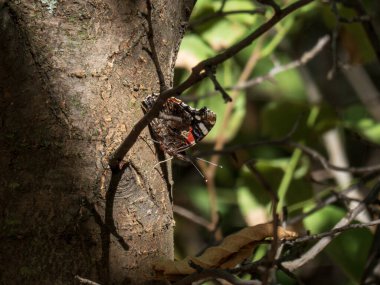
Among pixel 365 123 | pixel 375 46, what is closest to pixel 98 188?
pixel 375 46

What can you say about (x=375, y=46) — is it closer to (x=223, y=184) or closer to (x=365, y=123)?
(x=365, y=123)

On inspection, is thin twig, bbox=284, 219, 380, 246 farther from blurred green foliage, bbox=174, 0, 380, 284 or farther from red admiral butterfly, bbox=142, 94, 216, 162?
blurred green foliage, bbox=174, 0, 380, 284

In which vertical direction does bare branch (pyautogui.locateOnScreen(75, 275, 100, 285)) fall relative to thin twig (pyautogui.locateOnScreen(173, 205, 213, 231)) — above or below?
below

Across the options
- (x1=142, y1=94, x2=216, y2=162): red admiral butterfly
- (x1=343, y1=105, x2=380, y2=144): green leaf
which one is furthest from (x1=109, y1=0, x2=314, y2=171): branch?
(x1=343, y1=105, x2=380, y2=144): green leaf

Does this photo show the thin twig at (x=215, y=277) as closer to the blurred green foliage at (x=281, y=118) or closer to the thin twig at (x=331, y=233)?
the thin twig at (x=331, y=233)

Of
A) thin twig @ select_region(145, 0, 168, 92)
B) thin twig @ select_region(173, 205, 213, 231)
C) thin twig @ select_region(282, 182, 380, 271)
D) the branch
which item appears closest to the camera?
the branch

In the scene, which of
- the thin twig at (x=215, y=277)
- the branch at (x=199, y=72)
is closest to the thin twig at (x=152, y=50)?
the branch at (x=199, y=72)

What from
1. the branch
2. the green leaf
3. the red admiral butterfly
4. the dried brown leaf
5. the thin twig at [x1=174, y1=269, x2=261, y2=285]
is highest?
the green leaf
